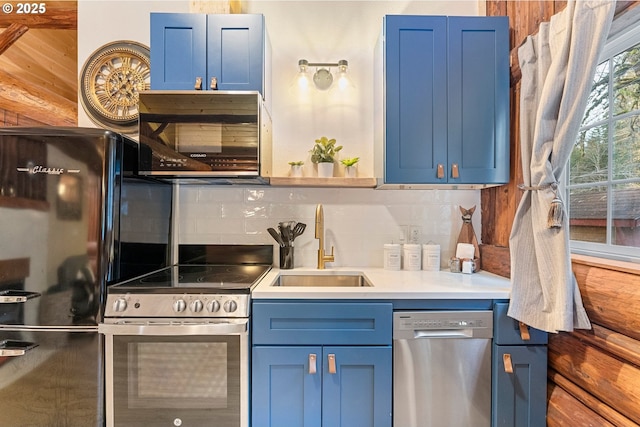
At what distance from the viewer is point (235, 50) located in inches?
70.9

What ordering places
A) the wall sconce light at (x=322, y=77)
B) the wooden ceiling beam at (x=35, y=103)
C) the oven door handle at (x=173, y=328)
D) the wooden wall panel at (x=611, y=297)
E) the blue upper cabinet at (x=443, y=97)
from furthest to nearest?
the wooden ceiling beam at (x=35, y=103)
the wall sconce light at (x=322, y=77)
the blue upper cabinet at (x=443, y=97)
the oven door handle at (x=173, y=328)
the wooden wall panel at (x=611, y=297)

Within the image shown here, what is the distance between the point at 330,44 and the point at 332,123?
0.53 meters

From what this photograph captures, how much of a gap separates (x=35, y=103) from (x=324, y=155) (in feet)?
12.6

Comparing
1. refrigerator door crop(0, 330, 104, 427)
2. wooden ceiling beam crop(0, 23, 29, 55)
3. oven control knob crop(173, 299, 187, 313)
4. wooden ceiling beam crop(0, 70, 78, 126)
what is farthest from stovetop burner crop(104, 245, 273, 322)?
wooden ceiling beam crop(0, 70, 78, 126)

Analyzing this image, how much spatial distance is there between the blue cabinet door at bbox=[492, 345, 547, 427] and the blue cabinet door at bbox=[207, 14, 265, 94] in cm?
184

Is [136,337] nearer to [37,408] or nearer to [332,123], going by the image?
[37,408]

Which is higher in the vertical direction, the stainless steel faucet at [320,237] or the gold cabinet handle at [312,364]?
the stainless steel faucet at [320,237]

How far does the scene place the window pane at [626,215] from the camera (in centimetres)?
126

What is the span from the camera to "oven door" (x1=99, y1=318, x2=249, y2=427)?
139 centimetres

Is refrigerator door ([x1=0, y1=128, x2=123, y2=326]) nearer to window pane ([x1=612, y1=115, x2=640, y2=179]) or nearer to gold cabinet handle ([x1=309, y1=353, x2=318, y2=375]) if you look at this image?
gold cabinet handle ([x1=309, y1=353, x2=318, y2=375])

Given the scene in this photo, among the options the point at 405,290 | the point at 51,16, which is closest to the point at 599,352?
the point at 405,290

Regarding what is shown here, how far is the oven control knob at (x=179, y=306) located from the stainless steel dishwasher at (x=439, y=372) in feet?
3.05

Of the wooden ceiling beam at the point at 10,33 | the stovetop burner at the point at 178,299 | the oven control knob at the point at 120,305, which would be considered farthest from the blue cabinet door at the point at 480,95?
the wooden ceiling beam at the point at 10,33

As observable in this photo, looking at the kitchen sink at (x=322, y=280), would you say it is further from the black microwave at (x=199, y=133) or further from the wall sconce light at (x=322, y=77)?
the wall sconce light at (x=322, y=77)
